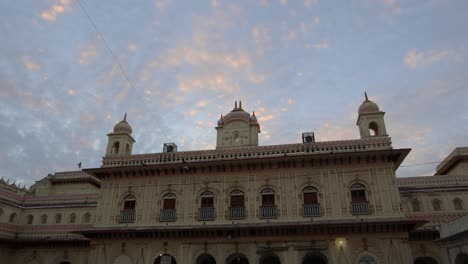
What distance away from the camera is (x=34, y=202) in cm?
3206

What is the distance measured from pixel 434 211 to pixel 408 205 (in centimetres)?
183

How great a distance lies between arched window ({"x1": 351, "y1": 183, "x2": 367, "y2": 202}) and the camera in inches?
817

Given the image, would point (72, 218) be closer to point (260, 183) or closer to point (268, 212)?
point (260, 183)

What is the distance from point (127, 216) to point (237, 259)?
24.1 ft

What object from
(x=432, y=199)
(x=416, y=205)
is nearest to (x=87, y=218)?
(x=416, y=205)

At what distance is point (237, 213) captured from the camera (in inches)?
852

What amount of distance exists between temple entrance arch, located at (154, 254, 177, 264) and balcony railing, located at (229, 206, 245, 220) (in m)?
4.27

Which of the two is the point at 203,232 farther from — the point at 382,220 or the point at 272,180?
the point at 382,220

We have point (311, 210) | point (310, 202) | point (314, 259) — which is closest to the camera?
point (314, 259)

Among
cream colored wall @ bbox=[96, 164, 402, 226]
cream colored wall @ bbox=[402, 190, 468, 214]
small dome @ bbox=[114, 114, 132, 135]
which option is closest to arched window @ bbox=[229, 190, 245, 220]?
cream colored wall @ bbox=[96, 164, 402, 226]

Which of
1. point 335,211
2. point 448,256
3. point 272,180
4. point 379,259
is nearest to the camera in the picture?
point 448,256

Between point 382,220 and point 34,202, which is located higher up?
point 34,202

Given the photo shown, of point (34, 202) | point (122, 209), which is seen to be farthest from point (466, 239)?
point (34, 202)

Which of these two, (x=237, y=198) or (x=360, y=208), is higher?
(x=237, y=198)
